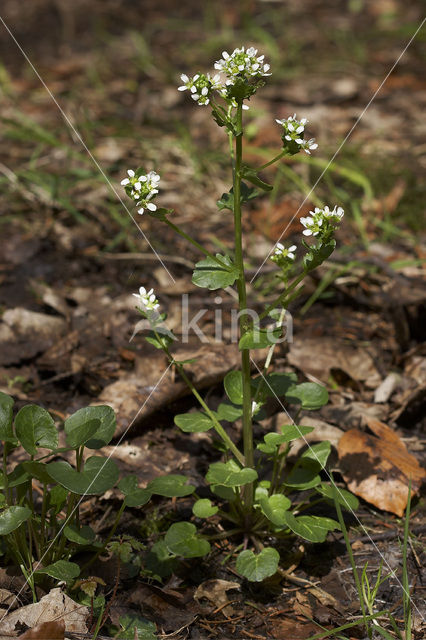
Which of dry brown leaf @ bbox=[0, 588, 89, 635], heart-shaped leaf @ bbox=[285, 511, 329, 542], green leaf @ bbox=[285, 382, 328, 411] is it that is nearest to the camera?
dry brown leaf @ bbox=[0, 588, 89, 635]

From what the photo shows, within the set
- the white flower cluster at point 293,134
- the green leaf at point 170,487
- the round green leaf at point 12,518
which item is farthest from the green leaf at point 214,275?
the round green leaf at point 12,518

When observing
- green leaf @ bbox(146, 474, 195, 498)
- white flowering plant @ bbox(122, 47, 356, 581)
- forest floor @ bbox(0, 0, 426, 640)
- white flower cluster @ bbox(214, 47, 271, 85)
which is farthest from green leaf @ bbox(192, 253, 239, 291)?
forest floor @ bbox(0, 0, 426, 640)

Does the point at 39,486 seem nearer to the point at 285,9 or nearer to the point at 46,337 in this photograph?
the point at 46,337

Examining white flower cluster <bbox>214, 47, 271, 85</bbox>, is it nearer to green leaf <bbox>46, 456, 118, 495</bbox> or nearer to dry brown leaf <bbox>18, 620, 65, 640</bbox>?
green leaf <bbox>46, 456, 118, 495</bbox>

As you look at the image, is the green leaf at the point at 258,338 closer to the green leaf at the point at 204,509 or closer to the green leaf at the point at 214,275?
the green leaf at the point at 214,275

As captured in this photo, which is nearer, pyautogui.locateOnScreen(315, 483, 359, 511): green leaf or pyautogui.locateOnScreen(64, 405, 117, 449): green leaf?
pyautogui.locateOnScreen(64, 405, 117, 449): green leaf

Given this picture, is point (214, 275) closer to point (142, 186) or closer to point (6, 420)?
point (142, 186)
